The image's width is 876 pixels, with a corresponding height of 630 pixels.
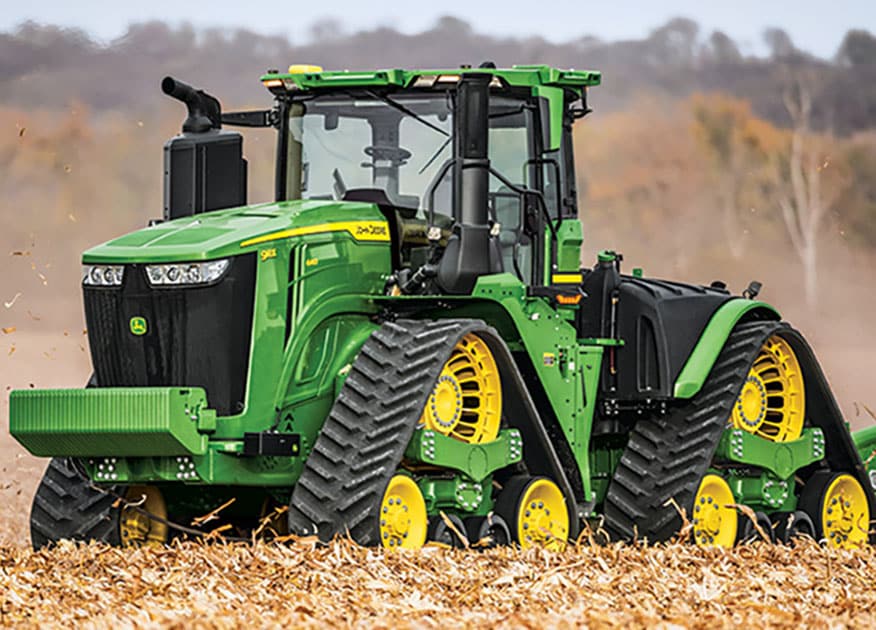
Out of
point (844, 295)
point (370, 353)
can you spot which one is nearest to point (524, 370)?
point (370, 353)

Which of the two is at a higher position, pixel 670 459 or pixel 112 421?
pixel 112 421

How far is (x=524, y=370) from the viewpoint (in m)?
13.9

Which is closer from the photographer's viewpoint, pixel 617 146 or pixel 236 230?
pixel 236 230

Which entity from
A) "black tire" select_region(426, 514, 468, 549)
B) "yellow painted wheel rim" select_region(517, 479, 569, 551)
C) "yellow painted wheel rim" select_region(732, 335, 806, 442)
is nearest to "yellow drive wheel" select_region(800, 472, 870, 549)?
"yellow painted wheel rim" select_region(732, 335, 806, 442)

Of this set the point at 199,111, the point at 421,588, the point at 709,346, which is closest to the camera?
the point at 421,588

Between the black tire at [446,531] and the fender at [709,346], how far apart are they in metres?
2.64

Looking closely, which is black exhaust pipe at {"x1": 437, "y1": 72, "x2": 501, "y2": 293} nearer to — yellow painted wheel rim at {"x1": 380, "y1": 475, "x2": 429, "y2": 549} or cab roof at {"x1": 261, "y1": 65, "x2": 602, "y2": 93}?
cab roof at {"x1": 261, "y1": 65, "x2": 602, "y2": 93}

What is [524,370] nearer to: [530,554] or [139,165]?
[530,554]

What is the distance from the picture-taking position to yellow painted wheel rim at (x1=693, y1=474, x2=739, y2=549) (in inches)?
574

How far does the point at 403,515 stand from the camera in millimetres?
12109

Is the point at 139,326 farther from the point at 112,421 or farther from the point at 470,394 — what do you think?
the point at 470,394

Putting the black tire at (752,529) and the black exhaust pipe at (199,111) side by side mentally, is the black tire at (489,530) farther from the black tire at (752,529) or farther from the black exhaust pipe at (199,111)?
the black exhaust pipe at (199,111)

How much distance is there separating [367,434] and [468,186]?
6.89 ft

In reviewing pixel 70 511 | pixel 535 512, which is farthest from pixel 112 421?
pixel 535 512
